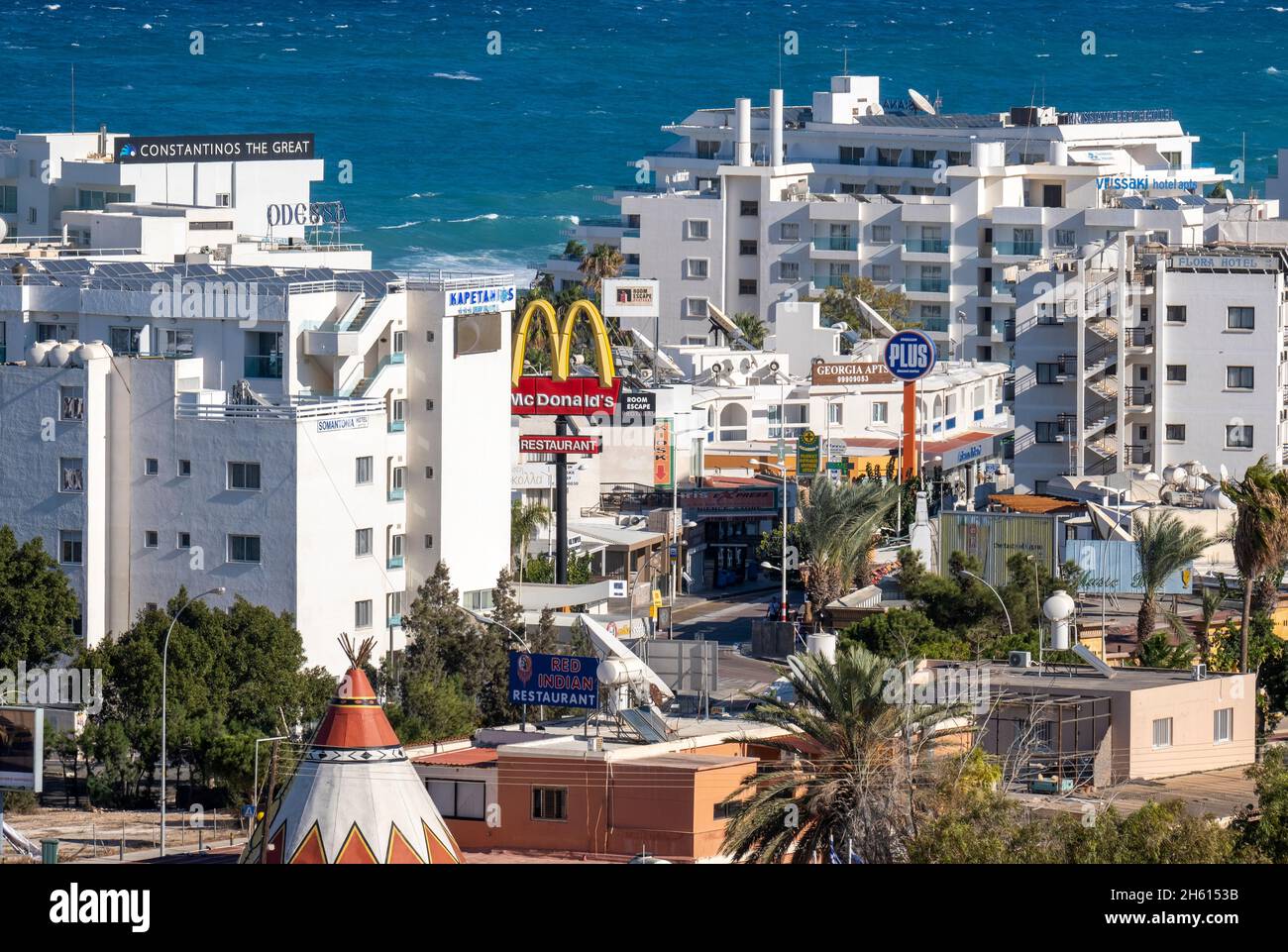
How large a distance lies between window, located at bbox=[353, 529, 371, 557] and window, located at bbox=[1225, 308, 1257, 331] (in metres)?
37.2

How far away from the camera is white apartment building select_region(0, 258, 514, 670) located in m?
74.2

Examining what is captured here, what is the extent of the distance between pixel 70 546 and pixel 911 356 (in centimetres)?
4062

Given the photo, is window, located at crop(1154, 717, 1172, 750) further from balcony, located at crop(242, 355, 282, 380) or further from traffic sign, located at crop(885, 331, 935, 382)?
traffic sign, located at crop(885, 331, 935, 382)

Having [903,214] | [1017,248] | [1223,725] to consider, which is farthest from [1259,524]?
[903,214]

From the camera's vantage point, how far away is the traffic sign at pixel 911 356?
106188 millimetres

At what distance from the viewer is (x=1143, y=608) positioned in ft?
248

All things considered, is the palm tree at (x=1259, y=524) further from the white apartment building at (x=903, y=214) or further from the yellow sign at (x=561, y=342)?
the white apartment building at (x=903, y=214)

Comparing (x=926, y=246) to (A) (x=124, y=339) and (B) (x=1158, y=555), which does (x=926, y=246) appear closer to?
(A) (x=124, y=339)

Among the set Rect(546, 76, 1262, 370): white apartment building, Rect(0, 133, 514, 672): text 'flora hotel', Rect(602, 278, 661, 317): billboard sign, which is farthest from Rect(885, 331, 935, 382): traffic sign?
A: Rect(546, 76, 1262, 370): white apartment building

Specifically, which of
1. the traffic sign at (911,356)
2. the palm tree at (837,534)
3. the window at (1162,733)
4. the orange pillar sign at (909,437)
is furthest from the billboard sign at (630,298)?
the window at (1162,733)

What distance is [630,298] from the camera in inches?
4906

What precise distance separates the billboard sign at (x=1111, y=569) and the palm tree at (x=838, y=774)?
37.2 meters
